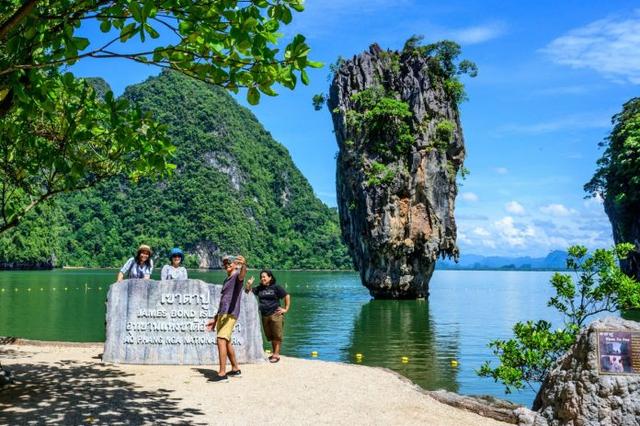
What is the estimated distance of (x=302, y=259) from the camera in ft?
478

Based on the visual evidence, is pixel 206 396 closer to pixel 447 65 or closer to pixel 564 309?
pixel 564 309

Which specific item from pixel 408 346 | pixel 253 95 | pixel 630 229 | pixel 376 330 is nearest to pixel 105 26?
pixel 253 95

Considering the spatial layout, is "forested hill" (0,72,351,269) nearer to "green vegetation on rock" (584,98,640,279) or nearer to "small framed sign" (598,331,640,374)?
"green vegetation on rock" (584,98,640,279)

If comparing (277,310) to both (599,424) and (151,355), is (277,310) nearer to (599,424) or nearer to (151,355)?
(151,355)

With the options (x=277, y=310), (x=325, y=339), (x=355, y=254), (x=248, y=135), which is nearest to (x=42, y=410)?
(x=277, y=310)

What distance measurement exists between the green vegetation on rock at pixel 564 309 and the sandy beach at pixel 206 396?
4.36 ft

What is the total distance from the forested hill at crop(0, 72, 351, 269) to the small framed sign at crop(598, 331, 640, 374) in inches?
4227

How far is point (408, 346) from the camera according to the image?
21.9 m

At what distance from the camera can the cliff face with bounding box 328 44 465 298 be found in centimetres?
4384

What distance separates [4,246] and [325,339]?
81118mm

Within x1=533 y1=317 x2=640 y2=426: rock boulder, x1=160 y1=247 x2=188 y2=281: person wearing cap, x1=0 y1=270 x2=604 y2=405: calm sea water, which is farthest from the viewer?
x1=0 y1=270 x2=604 y2=405: calm sea water

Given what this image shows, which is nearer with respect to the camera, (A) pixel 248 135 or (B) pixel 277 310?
(B) pixel 277 310

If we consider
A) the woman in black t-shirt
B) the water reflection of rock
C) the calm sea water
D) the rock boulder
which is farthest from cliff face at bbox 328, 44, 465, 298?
the rock boulder

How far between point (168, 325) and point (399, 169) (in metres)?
34.9
